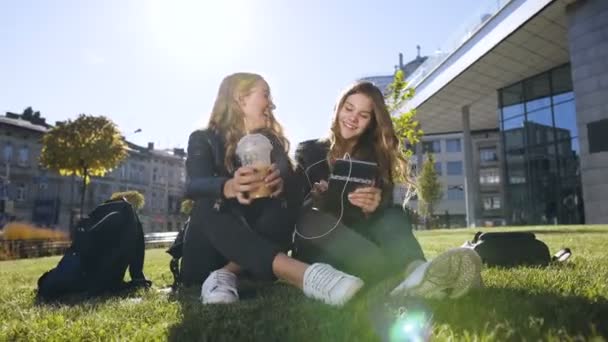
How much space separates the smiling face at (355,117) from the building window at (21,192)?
43.2 m

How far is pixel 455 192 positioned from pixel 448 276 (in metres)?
64.4

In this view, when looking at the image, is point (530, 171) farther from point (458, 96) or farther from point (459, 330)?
point (459, 330)

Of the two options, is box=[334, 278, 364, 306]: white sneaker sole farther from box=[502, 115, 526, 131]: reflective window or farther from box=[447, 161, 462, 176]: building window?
box=[447, 161, 462, 176]: building window

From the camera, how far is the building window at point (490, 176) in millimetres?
59219

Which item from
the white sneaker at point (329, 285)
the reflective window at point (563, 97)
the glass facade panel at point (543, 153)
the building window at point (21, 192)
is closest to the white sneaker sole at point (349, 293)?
the white sneaker at point (329, 285)

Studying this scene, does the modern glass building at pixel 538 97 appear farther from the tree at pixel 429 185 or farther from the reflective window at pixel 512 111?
the tree at pixel 429 185

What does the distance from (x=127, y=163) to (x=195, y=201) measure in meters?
51.1

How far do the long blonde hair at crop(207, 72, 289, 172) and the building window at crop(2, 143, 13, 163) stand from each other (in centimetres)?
4188

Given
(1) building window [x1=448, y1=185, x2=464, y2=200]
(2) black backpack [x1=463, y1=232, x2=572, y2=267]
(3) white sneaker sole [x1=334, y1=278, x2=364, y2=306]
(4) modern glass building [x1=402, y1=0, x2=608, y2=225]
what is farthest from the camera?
(1) building window [x1=448, y1=185, x2=464, y2=200]

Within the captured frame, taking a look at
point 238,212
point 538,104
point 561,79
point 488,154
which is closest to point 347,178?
point 238,212

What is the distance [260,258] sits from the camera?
8.45ft

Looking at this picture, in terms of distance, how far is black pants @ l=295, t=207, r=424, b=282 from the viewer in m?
2.88

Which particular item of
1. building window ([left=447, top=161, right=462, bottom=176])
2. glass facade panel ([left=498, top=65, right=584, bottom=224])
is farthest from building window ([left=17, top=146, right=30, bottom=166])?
building window ([left=447, top=161, right=462, bottom=176])

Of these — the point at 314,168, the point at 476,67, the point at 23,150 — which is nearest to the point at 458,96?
the point at 476,67
